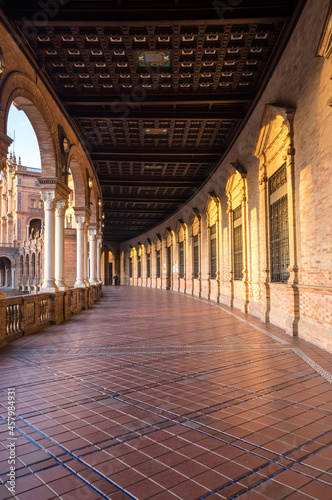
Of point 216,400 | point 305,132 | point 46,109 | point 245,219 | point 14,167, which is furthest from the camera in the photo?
point 14,167

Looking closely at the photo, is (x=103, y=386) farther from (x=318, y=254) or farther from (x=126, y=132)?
(x=126, y=132)

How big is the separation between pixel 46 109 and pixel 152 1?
4052 mm

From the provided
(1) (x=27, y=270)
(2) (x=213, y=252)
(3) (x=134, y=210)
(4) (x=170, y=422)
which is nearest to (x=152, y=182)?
(2) (x=213, y=252)

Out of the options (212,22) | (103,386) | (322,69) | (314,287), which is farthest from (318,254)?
(212,22)

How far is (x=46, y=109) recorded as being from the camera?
10.1 m

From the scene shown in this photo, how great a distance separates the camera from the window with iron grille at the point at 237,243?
14.4 m

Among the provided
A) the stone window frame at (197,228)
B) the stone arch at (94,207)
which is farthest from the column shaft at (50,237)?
the stone window frame at (197,228)

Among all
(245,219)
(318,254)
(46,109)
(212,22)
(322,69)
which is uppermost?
(212,22)

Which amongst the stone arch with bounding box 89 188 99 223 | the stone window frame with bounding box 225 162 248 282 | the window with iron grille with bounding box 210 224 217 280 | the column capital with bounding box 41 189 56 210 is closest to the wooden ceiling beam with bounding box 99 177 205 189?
the stone arch with bounding box 89 188 99 223

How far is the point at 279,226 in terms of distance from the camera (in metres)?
9.84

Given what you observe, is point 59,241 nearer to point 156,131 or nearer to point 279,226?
point 156,131

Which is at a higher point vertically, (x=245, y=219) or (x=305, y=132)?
(x=305, y=132)

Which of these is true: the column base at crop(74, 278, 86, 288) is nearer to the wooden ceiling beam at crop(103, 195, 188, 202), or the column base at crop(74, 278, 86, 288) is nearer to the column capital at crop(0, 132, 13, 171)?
the column capital at crop(0, 132, 13, 171)

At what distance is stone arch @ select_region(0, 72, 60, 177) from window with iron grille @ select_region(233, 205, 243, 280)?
7.02 m
